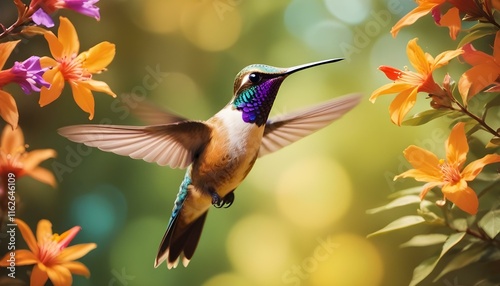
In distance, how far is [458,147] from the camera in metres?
1.28

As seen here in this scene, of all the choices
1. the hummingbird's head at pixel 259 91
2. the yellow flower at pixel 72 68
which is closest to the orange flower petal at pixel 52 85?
the yellow flower at pixel 72 68

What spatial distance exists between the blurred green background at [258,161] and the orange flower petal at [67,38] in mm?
252

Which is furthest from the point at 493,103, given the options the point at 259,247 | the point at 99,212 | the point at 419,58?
the point at 99,212

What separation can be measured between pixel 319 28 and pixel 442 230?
69 cm

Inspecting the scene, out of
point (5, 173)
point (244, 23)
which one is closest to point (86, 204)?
point (5, 173)

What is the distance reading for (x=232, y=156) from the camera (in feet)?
4.23

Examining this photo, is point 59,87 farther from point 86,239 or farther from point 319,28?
point 319,28

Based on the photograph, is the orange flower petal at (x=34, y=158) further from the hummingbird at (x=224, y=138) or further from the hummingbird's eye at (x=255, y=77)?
the hummingbird's eye at (x=255, y=77)

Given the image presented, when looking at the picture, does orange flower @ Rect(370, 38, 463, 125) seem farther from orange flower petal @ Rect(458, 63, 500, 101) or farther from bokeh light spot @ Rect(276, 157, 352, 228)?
bokeh light spot @ Rect(276, 157, 352, 228)

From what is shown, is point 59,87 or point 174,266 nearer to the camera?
point 59,87

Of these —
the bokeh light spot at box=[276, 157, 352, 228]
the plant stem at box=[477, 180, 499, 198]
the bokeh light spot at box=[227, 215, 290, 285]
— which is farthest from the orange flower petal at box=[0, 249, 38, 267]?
the plant stem at box=[477, 180, 499, 198]

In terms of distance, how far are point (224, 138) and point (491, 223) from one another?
666mm

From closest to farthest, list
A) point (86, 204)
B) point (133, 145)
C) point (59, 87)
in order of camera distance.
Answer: point (133, 145), point (59, 87), point (86, 204)

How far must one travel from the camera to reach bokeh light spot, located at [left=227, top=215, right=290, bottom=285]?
63.4 inches
